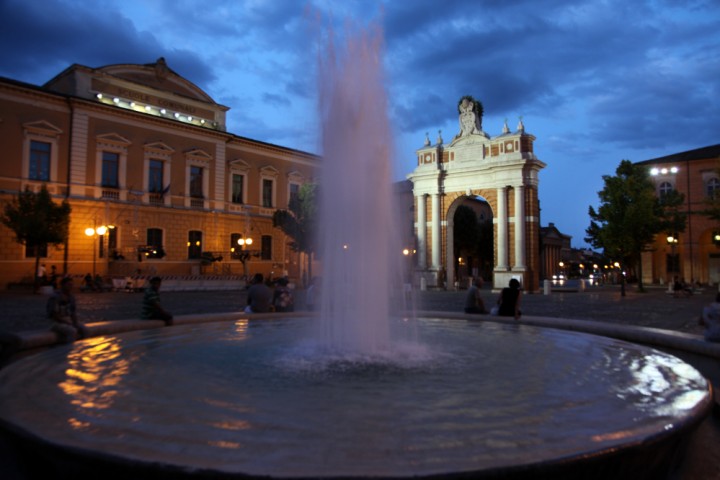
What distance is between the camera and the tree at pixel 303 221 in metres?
32.1

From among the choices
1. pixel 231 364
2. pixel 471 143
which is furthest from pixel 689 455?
pixel 471 143

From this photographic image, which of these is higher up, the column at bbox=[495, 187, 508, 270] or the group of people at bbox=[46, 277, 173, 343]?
the column at bbox=[495, 187, 508, 270]

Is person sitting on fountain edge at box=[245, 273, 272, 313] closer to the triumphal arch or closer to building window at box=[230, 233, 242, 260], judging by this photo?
the triumphal arch

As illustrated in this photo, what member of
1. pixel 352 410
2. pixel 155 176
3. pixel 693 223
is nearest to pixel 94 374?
pixel 352 410

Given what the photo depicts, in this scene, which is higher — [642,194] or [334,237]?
[642,194]

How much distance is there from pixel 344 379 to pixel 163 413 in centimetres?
191

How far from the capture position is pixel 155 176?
33.8m

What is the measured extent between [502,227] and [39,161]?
27328 mm

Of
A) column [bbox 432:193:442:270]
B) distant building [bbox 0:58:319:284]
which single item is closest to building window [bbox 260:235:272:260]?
distant building [bbox 0:58:319:284]

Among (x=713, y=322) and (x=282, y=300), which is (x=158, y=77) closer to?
(x=282, y=300)

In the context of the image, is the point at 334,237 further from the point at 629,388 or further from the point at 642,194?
the point at 642,194

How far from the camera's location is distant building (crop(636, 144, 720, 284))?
147ft

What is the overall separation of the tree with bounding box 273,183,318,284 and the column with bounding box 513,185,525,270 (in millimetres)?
12555

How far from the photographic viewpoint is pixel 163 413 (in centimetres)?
397
